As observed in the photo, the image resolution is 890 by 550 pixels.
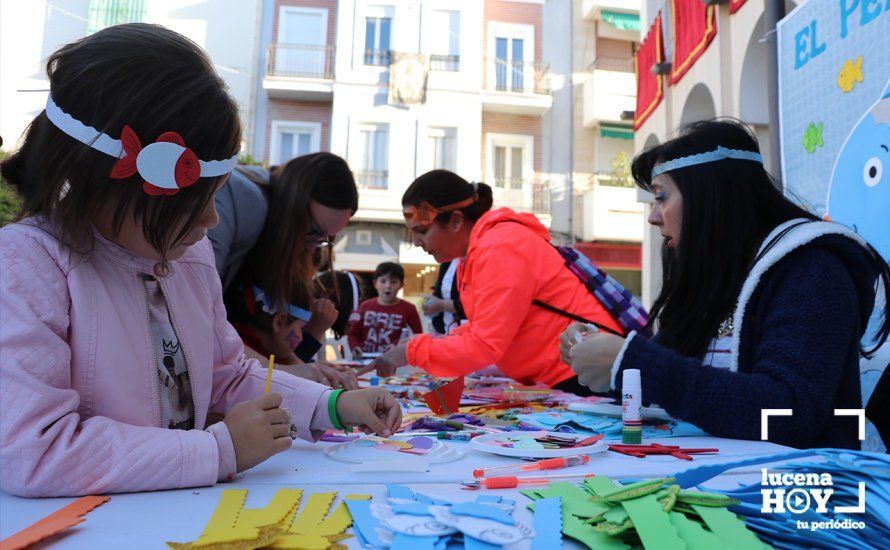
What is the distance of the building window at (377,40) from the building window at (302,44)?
2.76 ft

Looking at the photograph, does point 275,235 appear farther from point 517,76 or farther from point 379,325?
point 517,76

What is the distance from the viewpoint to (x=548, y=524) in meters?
0.75

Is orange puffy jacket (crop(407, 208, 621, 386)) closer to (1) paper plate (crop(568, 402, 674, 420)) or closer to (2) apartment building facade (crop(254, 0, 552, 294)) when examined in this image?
(1) paper plate (crop(568, 402, 674, 420))

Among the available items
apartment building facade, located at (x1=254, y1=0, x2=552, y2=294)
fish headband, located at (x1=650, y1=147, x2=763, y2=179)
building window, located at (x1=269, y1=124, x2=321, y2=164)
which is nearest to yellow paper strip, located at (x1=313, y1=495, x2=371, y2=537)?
fish headband, located at (x1=650, y1=147, x2=763, y2=179)

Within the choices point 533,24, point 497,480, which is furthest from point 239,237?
point 533,24

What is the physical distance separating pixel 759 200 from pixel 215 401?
1.31 metres

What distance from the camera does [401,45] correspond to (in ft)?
44.8

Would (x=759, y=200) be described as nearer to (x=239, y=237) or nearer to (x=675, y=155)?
(x=675, y=155)

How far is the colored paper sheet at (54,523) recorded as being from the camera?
66 cm

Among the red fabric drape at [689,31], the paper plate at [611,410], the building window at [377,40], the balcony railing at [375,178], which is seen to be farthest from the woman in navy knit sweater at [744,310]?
the building window at [377,40]

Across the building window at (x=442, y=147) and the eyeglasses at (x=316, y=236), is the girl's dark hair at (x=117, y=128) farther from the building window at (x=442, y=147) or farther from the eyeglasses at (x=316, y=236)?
the building window at (x=442, y=147)

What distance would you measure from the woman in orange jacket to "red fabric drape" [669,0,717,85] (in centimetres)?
423

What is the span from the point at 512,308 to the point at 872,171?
122 centimetres

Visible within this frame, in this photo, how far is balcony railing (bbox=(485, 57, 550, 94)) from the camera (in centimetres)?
1407
